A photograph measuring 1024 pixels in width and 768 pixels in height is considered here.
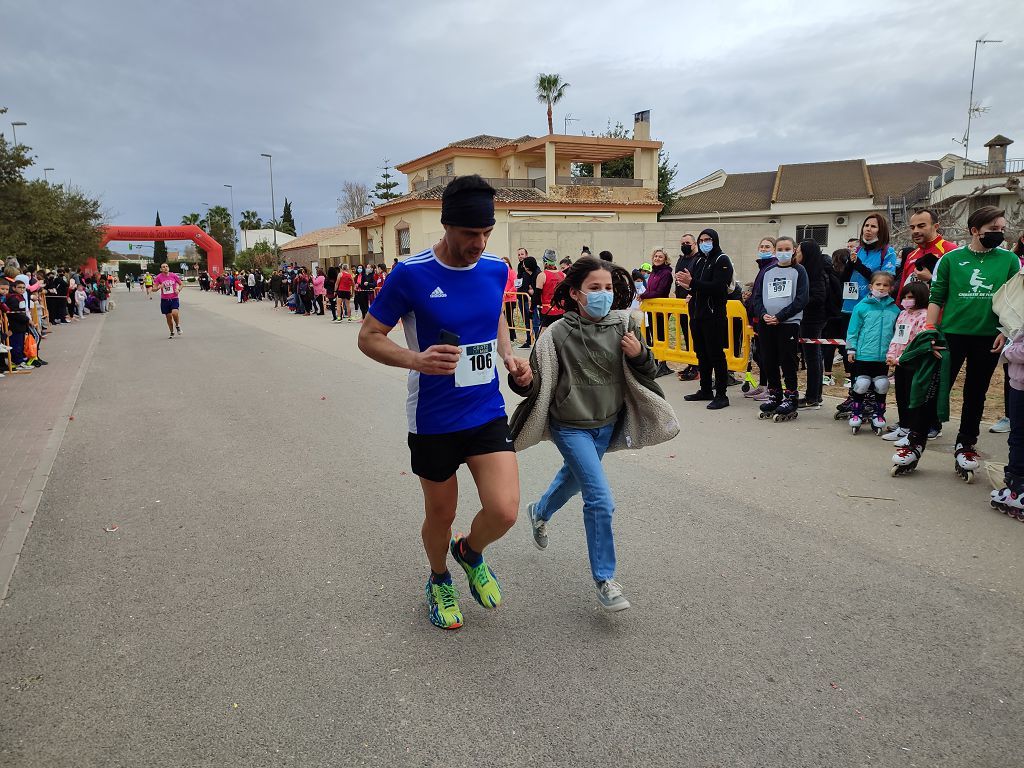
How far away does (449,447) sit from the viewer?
3139 mm

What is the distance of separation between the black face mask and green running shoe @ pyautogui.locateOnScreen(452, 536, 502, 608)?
174 inches

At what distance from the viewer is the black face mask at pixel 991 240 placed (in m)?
5.08

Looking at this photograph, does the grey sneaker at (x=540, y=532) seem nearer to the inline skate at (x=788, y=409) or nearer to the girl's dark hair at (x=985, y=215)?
the girl's dark hair at (x=985, y=215)

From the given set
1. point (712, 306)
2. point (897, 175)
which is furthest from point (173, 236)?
point (712, 306)

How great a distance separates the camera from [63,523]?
16.2 feet

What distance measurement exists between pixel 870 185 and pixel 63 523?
190 feet

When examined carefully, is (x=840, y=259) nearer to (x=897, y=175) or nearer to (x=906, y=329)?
→ (x=906, y=329)

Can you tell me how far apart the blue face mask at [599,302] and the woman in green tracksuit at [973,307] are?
10.7ft

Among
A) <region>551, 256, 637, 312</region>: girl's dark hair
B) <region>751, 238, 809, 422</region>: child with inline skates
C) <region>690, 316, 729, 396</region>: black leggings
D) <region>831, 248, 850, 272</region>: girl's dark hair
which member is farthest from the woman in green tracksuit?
<region>831, 248, 850, 272</region>: girl's dark hair

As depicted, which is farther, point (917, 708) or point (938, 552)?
point (938, 552)

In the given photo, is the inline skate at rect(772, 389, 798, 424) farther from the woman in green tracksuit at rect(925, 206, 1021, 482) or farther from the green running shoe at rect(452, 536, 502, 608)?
the green running shoe at rect(452, 536, 502, 608)

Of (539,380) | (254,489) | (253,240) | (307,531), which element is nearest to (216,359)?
(254,489)

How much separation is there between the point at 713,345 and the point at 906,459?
10.5 ft

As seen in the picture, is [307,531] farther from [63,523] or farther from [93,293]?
[93,293]
